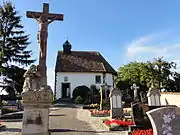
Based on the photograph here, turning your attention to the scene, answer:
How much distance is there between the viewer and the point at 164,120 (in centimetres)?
639

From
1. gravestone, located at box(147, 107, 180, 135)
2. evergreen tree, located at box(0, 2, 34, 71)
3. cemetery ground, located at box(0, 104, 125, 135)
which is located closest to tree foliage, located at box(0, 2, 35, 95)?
evergreen tree, located at box(0, 2, 34, 71)

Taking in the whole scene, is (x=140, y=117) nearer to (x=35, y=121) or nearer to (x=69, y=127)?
(x=69, y=127)

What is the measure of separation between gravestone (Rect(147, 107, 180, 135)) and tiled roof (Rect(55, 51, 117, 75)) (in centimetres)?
3536

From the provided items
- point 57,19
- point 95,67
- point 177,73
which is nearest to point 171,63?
point 177,73

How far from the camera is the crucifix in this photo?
12.0 metres

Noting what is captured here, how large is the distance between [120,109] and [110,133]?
6902 mm

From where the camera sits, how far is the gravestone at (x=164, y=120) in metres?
6.33

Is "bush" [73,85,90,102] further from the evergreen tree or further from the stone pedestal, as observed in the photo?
the stone pedestal

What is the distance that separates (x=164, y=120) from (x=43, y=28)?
798cm

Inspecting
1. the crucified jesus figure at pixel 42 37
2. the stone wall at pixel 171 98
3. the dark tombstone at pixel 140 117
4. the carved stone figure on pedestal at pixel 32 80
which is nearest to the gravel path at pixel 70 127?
the dark tombstone at pixel 140 117

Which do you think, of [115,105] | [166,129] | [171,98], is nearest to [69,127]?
Result: [115,105]

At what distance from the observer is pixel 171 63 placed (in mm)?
45125

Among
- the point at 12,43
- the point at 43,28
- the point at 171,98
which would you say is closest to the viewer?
the point at 43,28

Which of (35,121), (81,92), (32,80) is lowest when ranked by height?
(35,121)
